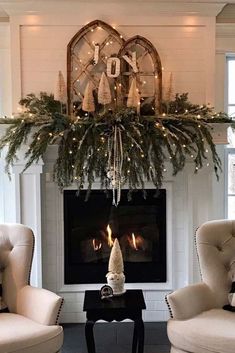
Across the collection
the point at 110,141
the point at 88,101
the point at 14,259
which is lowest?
the point at 14,259

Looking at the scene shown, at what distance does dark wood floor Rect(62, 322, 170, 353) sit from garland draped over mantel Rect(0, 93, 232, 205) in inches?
41.3

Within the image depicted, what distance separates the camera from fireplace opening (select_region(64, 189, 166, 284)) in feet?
13.0

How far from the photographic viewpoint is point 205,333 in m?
2.66

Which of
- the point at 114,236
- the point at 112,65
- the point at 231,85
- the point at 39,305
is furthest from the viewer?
the point at 231,85

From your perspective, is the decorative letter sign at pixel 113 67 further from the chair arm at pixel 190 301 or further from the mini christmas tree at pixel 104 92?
the chair arm at pixel 190 301

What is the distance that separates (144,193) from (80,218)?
0.61m

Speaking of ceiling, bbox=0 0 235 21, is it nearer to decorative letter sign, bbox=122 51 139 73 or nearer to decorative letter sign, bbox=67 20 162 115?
decorative letter sign, bbox=67 20 162 115

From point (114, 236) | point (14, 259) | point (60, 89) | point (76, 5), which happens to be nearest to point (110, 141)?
point (60, 89)

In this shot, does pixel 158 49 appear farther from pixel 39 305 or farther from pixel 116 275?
pixel 39 305

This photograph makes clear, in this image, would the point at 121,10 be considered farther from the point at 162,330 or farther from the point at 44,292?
the point at 162,330

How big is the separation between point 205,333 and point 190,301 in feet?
1.01

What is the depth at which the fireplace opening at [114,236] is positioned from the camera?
3.95 m

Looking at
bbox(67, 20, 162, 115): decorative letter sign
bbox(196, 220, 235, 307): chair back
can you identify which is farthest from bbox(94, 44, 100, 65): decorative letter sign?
bbox(196, 220, 235, 307): chair back

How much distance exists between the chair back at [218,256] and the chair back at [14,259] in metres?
1.15
